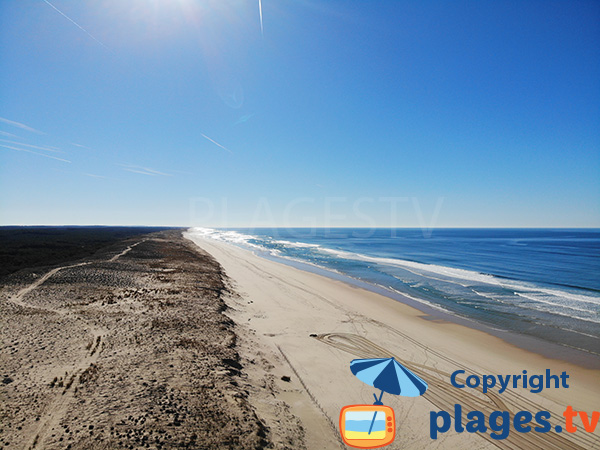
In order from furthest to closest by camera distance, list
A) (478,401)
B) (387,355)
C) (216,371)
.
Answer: (387,355) → (478,401) → (216,371)

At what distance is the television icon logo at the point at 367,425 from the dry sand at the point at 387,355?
0.22m

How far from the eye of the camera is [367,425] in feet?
23.0

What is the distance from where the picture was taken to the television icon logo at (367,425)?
648 cm

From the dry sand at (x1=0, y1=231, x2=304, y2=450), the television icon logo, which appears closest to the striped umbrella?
the television icon logo

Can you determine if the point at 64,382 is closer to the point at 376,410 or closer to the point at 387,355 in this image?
the point at 376,410

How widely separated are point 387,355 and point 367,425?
15.7ft

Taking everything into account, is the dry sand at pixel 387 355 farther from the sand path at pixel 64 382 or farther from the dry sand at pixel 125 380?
the sand path at pixel 64 382

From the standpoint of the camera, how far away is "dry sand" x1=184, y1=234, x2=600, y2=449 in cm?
700

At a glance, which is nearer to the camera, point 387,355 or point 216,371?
point 216,371

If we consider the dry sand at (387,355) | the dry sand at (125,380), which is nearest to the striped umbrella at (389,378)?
the dry sand at (387,355)

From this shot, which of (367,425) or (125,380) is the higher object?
(125,380)

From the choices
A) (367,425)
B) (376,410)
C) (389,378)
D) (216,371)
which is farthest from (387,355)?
(216,371)

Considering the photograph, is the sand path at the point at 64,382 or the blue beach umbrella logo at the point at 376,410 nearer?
the sand path at the point at 64,382

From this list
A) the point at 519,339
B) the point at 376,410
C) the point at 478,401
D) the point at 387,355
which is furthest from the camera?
the point at 519,339
